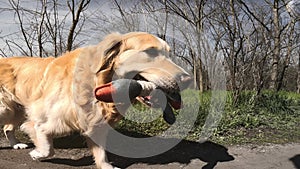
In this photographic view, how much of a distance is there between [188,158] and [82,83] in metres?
1.65

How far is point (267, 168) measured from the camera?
4020mm

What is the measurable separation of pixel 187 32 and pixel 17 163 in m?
3.57

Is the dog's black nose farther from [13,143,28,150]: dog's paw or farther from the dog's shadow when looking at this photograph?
[13,143,28,150]: dog's paw

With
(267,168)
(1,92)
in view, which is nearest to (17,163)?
(1,92)

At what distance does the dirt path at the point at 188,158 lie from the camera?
4.09 metres

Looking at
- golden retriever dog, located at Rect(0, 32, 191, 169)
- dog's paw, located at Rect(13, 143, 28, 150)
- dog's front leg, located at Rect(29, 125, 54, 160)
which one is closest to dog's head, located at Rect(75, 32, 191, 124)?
golden retriever dog, located at Rect(0, 32, 191, 169)

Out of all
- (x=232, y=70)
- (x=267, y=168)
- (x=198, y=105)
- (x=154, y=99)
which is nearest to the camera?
(x=154, y=99)

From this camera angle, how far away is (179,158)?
434cm

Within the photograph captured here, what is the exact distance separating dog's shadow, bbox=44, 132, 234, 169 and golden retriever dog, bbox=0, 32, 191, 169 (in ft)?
1.30

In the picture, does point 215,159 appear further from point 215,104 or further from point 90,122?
point 215,104

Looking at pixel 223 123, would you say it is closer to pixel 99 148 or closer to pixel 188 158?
pixel 188 158

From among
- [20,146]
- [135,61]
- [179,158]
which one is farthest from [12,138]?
[135,61]

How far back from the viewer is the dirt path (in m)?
4.09

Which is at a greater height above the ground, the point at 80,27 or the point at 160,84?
the point at 80,27
